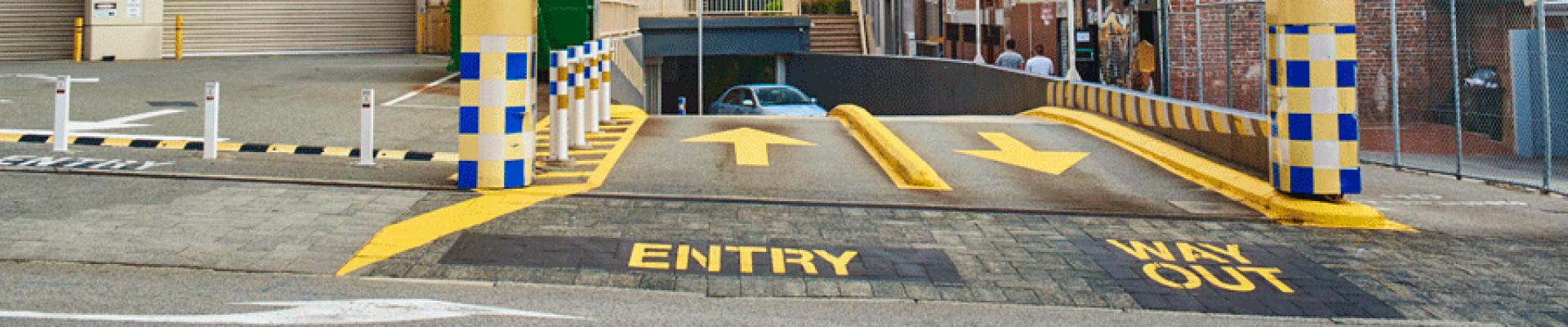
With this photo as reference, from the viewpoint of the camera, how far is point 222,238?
730 cm

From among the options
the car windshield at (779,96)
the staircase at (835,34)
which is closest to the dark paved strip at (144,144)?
the car windshield at (779,96)

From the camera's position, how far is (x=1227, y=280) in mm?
6871

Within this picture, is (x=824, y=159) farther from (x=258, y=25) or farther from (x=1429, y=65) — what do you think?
(x=258, y=25)

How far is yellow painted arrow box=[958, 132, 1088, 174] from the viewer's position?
39.2 ft

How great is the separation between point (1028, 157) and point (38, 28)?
2999 centimetres

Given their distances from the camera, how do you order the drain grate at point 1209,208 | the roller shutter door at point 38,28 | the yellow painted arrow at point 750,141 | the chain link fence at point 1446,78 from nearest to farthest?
the drain grate at point 1209,208 → the yellow painted arrow at point 750,141 → the chain link fence at point 1446,78 → the roller shutter door at point 38,28

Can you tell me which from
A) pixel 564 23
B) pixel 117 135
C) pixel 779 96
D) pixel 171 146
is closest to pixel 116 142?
pixel 171 146

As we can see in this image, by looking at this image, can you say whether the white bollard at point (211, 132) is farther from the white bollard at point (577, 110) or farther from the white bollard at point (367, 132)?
the white bollard at point (577, 110)

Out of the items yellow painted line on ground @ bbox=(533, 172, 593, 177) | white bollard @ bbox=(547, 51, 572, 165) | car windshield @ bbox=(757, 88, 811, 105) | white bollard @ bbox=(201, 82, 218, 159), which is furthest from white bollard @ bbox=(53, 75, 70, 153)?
car windshield @ bbox=(757, 88, 811, 105)

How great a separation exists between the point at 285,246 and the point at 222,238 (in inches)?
16.5

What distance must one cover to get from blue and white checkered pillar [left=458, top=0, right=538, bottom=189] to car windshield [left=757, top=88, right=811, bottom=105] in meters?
16.6

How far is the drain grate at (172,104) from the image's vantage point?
687 inches

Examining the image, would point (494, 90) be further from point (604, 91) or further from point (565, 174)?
point (604, 91)

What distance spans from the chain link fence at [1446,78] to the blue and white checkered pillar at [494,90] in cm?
853
